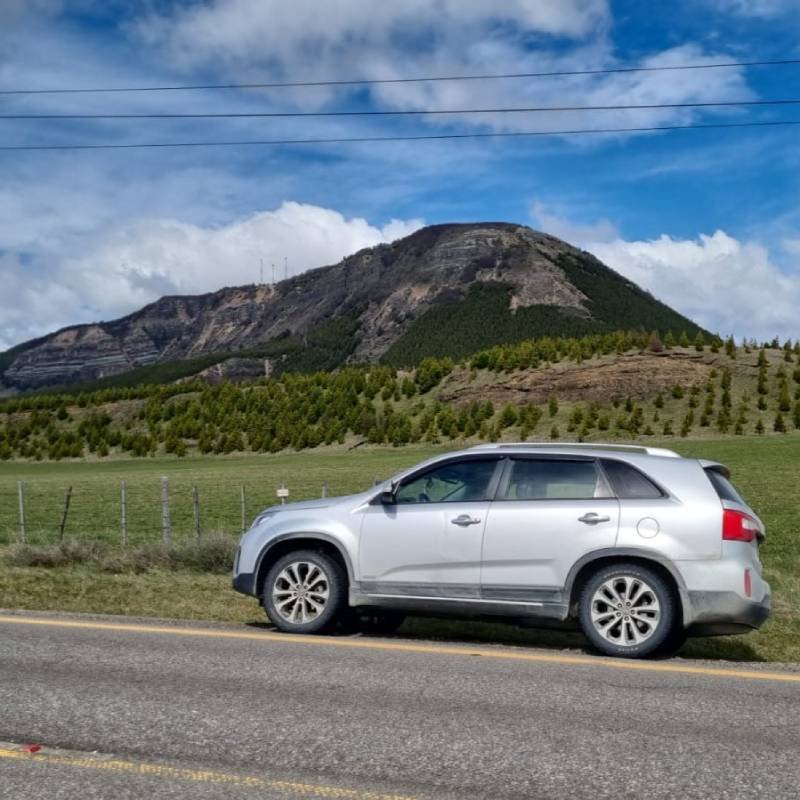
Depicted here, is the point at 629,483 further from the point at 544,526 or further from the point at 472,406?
the point at 472,406

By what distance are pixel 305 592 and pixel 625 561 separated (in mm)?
2884

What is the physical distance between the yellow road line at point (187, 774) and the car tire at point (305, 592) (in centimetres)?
397

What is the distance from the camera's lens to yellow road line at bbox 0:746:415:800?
4.36 meters

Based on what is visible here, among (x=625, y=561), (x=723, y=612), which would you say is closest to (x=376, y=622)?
(x=625, y=561)

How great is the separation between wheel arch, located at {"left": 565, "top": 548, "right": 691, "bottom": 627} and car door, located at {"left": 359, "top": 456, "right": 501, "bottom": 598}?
0.81 metres

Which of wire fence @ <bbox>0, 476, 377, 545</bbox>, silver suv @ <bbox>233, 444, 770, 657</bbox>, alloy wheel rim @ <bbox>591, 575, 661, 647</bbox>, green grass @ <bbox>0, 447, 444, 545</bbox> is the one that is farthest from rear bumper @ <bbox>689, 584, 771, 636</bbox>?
wire fence @ <bbox>0, 476, 377, 545</bbox>

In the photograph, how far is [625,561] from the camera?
315 inches

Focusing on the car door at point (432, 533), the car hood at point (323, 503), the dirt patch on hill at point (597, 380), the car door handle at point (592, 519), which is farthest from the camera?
the dirt patch on hill at point (597, 380)

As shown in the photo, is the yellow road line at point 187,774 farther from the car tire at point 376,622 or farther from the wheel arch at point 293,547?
the car tire at point 376,622

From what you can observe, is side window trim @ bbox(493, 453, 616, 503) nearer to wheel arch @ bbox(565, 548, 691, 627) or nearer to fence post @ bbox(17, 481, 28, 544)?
wheel arch @ bbox(565, 548, 691, 627)

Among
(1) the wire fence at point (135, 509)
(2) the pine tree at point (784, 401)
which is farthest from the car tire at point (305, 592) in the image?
(2) the pine tree at point (784, 401)

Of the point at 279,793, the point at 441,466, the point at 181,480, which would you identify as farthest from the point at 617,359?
the point at 279,793

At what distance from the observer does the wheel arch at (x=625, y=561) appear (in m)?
7.73

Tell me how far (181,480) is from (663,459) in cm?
3991
